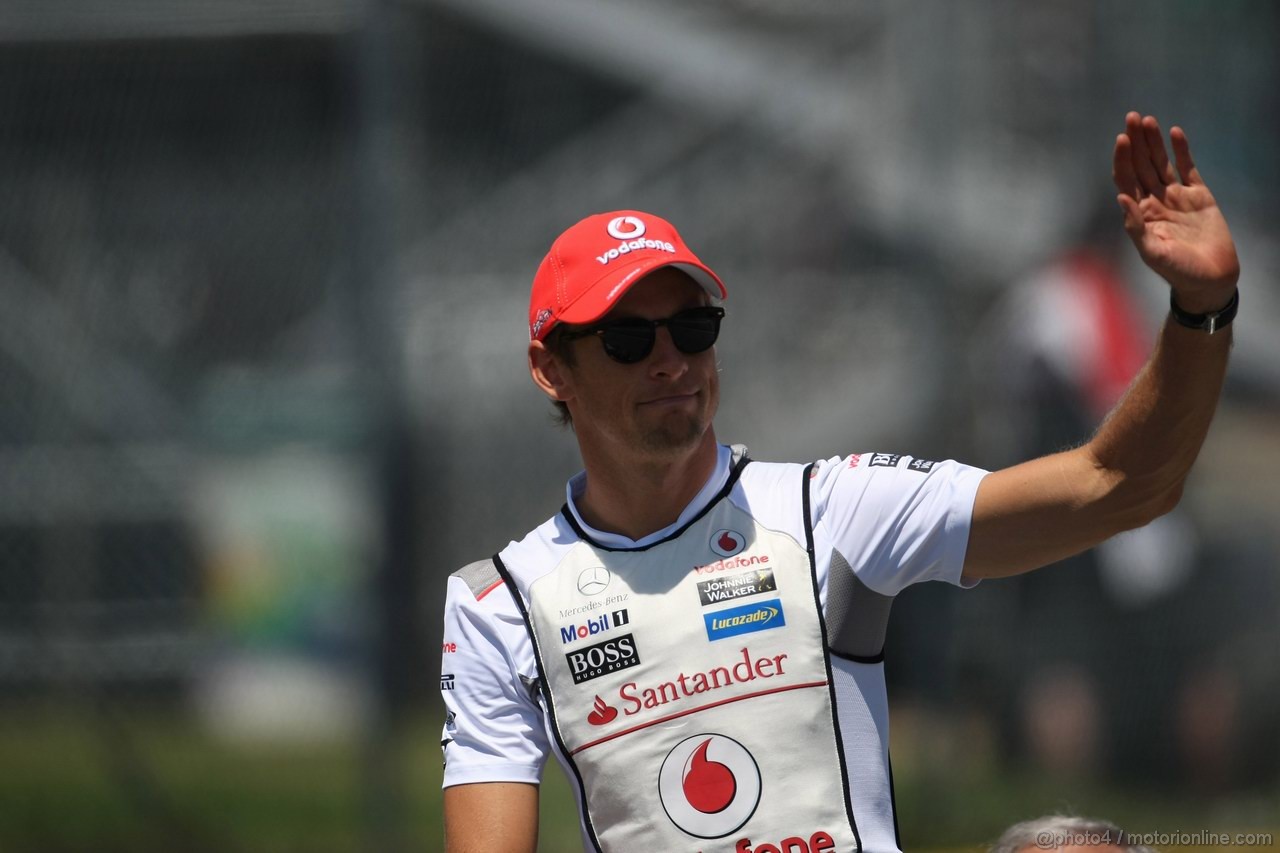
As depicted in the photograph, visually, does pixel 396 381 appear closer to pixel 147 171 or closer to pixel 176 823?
pixel 147 171

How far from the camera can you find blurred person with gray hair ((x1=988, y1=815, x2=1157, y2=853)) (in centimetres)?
284

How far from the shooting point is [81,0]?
6.88 m

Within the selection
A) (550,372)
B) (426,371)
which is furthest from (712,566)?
(426,371)

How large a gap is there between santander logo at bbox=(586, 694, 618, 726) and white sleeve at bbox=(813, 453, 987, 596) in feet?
1.65

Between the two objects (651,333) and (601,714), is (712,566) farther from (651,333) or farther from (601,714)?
(651,333)

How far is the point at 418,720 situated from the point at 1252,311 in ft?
14.0

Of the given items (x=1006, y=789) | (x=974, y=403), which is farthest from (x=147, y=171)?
(x=1006, y=789)

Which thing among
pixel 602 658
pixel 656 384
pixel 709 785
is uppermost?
pixel 656 384

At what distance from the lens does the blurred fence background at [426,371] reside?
6875 millimetres

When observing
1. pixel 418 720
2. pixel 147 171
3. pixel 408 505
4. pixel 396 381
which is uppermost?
pixel 147 171

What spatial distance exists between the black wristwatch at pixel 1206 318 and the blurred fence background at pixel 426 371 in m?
4.39

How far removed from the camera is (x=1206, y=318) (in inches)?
102

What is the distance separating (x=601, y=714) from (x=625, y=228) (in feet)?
3.05

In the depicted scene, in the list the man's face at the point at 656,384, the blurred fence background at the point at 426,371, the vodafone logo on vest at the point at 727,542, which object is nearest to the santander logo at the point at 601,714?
the vodafone logo on vest at the point at 727,542
